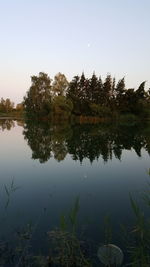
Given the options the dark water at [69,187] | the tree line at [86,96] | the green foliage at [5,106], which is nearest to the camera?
the dark water at [69,187]

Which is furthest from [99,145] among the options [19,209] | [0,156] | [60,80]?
[60,80]

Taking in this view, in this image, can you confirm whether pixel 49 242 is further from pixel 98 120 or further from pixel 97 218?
pixel 98 120

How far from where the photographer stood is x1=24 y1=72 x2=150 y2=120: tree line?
2891 inches

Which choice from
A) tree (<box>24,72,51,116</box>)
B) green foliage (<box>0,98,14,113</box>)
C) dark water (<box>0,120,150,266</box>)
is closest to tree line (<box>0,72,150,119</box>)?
tree (<box>24,72,51,116</box>)

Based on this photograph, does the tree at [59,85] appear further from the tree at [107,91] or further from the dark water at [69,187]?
the dark water at [69,187]

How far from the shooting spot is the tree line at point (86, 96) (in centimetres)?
7344

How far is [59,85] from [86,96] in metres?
8.25

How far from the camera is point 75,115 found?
2908 inches

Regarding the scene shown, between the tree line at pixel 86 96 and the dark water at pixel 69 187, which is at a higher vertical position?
the tree line at pixel 86 96

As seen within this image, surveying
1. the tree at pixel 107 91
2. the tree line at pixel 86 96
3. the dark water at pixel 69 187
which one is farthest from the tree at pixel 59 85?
the dark water at pixel 69 187

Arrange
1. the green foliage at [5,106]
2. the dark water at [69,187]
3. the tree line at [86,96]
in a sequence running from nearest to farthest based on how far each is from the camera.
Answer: the dark water at [69,187]
the tree line at [86,96]
the green foliage at [5,106]

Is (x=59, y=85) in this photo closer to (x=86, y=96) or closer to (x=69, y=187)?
(x=86, y=96)

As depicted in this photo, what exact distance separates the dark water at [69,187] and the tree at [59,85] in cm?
5564

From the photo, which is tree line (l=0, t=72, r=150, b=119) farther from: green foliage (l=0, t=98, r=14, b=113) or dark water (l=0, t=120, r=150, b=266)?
green foliage (l=0, t=98, r=14, b=113)
